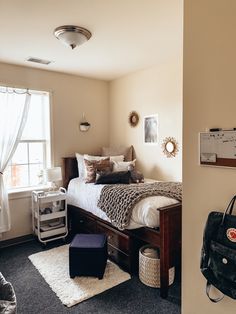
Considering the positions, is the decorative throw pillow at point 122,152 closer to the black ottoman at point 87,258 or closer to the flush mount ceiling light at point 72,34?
the black ottoman at point 87,258

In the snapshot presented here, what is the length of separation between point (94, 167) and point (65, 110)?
43.8 inches

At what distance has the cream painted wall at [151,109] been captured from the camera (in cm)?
325

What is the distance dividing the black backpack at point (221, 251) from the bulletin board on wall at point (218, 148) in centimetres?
19

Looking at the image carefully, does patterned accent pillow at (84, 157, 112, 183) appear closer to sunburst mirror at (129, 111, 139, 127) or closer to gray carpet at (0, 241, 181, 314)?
sunburst mirror at (129, 111, 139, 127)

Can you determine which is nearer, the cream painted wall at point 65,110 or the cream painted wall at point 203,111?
the cream painted wall at point 203,111

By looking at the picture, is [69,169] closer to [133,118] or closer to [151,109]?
[133,118]

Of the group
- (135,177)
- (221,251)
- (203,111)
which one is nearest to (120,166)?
(135,177)

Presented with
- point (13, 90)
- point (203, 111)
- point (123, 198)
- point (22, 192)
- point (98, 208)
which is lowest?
point (98, 208)

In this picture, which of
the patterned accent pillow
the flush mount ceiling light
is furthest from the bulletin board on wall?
the patterned accent pillow

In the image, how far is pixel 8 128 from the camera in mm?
3244

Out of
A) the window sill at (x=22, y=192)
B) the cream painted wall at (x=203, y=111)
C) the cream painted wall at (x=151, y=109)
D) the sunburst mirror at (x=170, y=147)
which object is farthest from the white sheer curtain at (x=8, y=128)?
the cream painted wall at (x=203, y=111)

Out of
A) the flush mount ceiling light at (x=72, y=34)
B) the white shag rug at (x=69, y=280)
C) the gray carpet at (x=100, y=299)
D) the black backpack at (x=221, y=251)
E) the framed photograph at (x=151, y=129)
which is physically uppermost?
the flush mount ceiling light at (x=72, y=34)

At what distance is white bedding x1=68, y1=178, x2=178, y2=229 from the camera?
2.22 metres

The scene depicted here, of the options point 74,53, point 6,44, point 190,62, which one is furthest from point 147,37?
point 6,44
